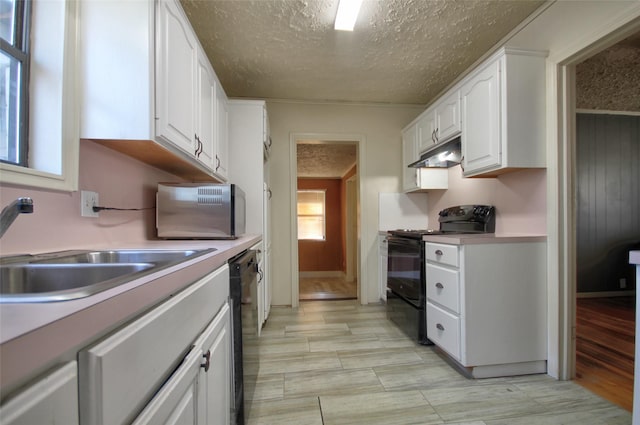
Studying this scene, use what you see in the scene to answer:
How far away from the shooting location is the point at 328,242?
19.8ft

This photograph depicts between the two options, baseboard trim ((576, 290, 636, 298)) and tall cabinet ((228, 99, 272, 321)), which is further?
baseboard trim ((576, 290, 636, 298))

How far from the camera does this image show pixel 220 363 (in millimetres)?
943

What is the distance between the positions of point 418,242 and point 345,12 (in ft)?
5.72

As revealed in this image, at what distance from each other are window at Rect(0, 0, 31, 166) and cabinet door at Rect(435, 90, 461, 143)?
2489mm

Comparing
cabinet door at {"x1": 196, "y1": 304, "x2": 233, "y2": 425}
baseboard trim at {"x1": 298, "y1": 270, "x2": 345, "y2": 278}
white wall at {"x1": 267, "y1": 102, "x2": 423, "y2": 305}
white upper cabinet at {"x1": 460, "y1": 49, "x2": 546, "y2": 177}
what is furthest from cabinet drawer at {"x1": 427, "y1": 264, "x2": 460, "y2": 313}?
baseboard trim at {"x1": 298, "y1": 270, "x2": 345, "y2": 278}

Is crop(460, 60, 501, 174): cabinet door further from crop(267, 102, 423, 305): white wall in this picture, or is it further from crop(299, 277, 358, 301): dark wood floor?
crop(299, 277, 358, 301): dark wood floor

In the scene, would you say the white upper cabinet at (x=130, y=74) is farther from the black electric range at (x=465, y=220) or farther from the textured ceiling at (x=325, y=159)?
the textured ceiling at (x=325, y=159)

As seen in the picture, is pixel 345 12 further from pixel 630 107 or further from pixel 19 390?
pixel 630 107

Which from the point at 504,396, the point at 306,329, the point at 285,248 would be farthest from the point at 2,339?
the point at 285,248

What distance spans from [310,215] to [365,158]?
310cm

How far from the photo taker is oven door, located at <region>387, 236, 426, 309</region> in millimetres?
2117

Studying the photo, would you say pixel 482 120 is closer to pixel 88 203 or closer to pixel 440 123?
pixel 440 123

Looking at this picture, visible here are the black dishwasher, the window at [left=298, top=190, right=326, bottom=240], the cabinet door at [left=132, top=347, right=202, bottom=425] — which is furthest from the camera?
the window at [left=298, top=190, right=326, bottom=240]

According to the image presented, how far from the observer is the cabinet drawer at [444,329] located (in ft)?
5.61
